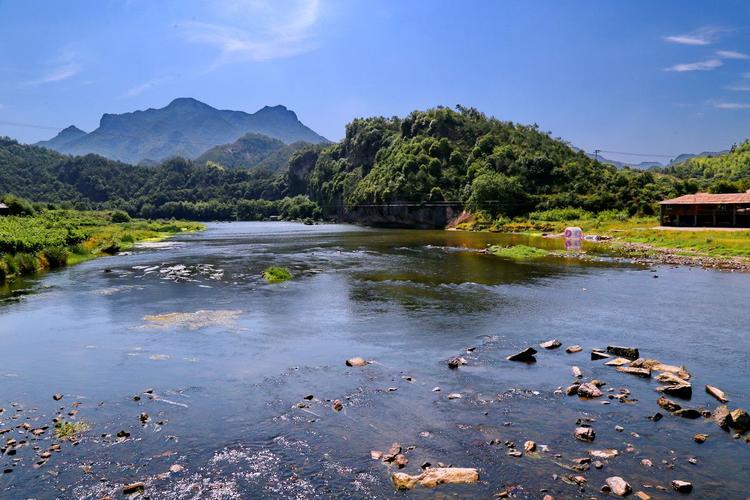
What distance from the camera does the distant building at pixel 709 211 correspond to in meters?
78.2

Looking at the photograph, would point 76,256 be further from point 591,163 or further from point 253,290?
point 591,163

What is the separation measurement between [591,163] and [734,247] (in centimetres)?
12172

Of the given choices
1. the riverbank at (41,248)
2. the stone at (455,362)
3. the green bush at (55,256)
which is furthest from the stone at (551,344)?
the green bush at (55,256)

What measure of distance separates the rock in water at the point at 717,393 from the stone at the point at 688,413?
1660 mm

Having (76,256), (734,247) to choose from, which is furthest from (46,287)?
(734,247)

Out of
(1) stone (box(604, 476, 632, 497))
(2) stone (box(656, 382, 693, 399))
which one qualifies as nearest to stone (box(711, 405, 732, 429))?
(2) stone (box(656, 382, 693, 399))

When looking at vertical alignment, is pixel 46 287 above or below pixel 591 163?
below

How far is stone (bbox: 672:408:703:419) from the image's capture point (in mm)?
15477

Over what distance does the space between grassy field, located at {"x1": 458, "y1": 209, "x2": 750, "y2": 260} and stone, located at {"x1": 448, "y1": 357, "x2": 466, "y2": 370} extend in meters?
45.8

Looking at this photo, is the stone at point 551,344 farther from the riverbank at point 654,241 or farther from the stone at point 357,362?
the riverbank at point 654,241

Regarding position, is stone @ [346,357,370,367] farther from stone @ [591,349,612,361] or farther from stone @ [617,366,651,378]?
stone @ [617,366,651,378]

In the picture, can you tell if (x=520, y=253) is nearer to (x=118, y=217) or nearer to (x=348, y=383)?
(x=348, y=383)

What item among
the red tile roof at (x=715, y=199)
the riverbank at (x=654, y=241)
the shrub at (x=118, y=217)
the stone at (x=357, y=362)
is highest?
the red tile roof at (x=715, y=199)

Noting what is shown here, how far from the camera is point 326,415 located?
16.3 m
